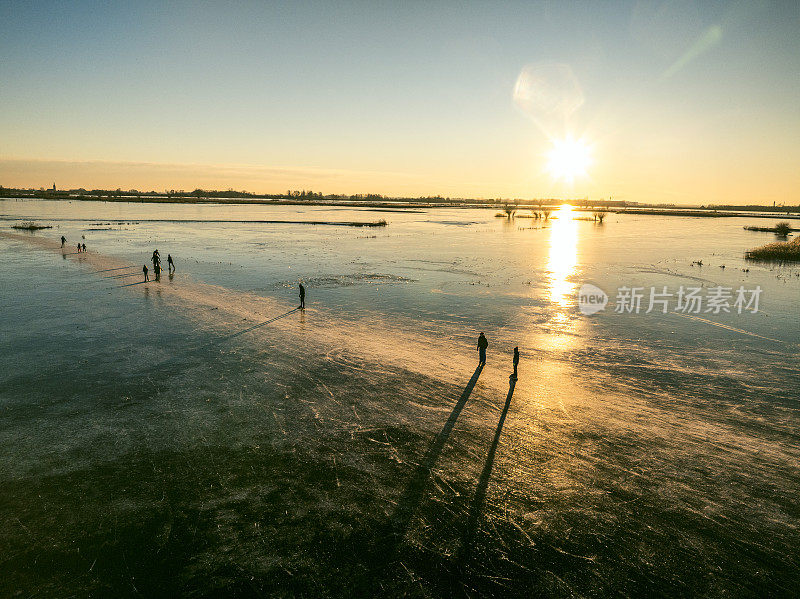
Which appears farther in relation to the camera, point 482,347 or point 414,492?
point 482,347

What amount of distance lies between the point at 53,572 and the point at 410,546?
5933mm

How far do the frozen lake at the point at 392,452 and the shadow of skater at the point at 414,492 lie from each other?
0.04 meters

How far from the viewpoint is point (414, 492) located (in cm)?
852

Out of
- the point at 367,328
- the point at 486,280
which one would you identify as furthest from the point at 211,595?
the point at 486,280

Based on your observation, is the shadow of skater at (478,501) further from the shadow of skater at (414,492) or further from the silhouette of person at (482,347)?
the silhouette of person at (482,347)

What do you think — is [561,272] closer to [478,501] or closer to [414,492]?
[478,501]

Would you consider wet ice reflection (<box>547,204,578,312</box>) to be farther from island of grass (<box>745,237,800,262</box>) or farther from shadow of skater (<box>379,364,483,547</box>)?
island of grass (<box>745,237,800,262</box>)

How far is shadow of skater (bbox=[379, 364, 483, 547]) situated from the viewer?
7.50 meters

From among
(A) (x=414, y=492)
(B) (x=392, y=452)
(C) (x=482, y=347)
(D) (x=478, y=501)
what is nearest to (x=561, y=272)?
(C) (x=482, y=347)

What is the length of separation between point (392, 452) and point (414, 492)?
1.44 metres

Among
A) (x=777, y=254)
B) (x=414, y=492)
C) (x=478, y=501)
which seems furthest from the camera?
(x=777, y=254)

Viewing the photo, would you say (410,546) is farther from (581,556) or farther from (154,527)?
(154,527)

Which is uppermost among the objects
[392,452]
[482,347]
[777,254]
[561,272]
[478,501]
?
[777,254]

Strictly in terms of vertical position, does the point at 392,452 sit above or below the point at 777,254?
below
